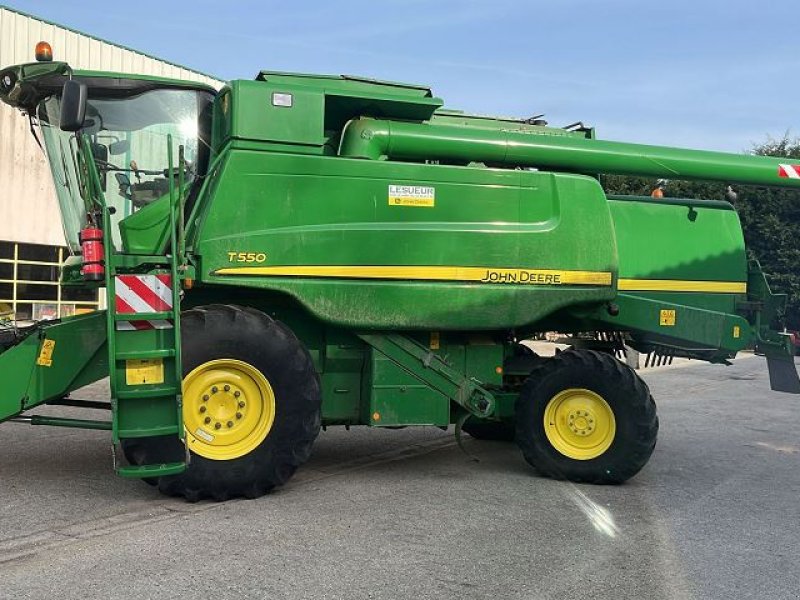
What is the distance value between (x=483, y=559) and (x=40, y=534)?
2.46 meters

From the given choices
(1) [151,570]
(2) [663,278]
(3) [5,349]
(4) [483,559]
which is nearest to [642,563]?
(4) [483,559]

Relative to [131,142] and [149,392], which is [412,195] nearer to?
[131,142]

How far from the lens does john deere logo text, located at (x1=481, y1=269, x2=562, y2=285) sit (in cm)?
596

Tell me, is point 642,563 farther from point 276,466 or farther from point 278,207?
point 278,207

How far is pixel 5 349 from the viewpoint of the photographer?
5.57m

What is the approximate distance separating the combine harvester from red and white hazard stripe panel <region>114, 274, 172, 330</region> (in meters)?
0.01

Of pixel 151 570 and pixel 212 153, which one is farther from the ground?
pixel 212 153

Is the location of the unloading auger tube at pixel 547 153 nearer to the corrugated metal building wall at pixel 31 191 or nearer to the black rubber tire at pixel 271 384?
the black rubber tire at pixel 271 384

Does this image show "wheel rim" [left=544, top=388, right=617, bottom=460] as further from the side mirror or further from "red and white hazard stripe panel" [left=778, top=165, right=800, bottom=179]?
the side mirror

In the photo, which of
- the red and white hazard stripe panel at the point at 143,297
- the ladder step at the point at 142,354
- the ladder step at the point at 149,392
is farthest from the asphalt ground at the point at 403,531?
the red and white hazard stripe panel at the point at 143,297

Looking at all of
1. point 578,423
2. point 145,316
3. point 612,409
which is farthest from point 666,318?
point 145,316

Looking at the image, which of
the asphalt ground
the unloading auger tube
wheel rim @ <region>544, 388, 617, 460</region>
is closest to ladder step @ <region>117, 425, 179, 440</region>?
the asphalt ground

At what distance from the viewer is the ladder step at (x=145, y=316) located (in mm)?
4906

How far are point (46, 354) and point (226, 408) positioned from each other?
52.3 inches
